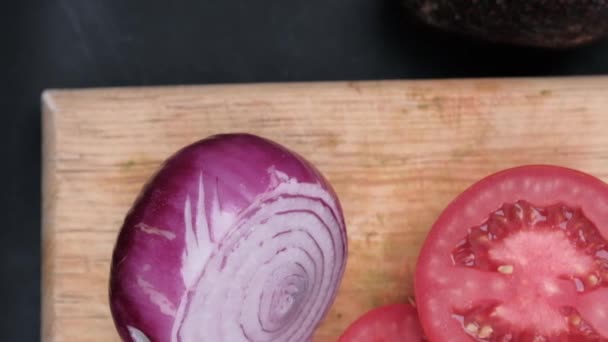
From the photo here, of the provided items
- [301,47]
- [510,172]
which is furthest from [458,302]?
[301,47]

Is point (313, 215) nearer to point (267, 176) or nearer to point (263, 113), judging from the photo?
point (267, 176)

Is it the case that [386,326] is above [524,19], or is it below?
below

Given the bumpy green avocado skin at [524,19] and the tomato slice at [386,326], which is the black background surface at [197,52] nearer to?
the bumpy green avocado skin at [524,19]

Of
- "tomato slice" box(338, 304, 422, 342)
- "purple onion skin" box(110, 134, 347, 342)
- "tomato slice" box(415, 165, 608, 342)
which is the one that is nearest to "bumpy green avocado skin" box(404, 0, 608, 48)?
"tomato slice" box(415, 165, 608, 342)

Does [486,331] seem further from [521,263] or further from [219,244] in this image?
[219,244]

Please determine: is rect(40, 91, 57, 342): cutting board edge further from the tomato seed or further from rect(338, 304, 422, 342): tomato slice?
the tomato seed

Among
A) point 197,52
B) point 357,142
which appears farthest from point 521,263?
point 197,52
